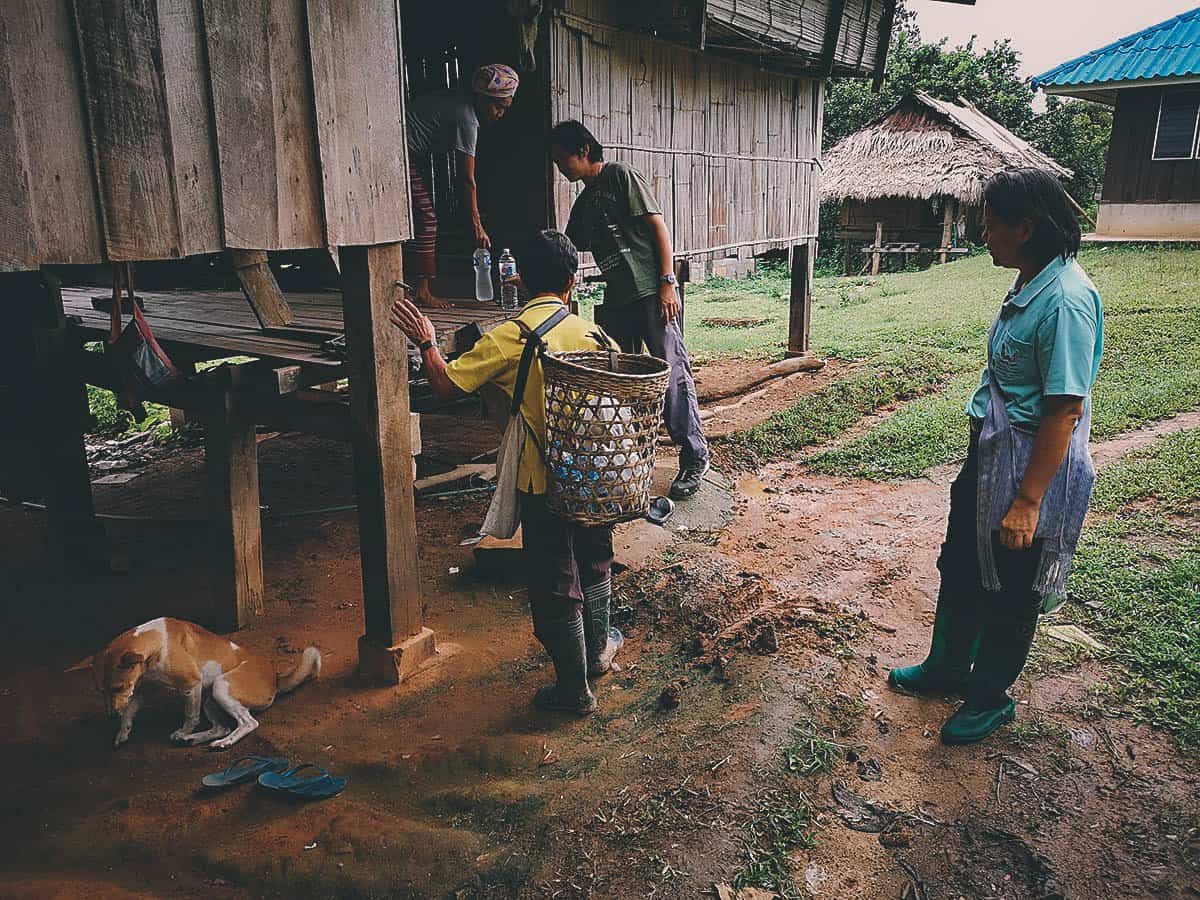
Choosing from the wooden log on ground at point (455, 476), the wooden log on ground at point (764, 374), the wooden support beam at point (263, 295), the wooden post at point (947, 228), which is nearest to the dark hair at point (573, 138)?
the wooden support beam at point (263, 295)

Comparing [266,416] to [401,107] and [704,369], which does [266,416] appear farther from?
[704,369]

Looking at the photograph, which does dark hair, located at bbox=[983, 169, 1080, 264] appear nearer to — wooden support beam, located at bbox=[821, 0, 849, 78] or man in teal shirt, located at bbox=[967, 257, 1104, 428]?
man in teal shirt, located at bbox=[967, 257, 1104, 428]

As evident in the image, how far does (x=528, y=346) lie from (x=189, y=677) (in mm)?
2136

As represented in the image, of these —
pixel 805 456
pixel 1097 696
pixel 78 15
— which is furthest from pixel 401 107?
pixel 805 456

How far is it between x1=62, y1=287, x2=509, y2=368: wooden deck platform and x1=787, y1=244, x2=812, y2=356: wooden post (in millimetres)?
6763

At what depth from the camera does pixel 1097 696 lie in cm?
404

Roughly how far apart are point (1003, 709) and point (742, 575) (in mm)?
1890

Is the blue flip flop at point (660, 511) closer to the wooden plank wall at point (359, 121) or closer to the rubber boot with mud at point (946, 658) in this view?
the rubber boot with mud at point (946, 658)

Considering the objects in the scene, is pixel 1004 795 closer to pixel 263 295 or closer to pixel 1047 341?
pixel 1047 341

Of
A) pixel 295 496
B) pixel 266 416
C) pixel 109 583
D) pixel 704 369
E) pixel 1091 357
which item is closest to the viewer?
pixel 1091 357

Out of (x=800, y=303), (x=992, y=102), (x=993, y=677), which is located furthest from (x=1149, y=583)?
(x=992, y=102)

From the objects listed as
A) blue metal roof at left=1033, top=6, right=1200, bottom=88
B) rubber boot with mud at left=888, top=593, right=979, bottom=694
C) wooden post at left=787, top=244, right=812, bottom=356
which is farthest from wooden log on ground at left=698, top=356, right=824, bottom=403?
blue metal roof at left=1033, top=6, right=1200, bottom=88

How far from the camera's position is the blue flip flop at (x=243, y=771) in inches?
143

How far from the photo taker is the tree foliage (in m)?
26.6
